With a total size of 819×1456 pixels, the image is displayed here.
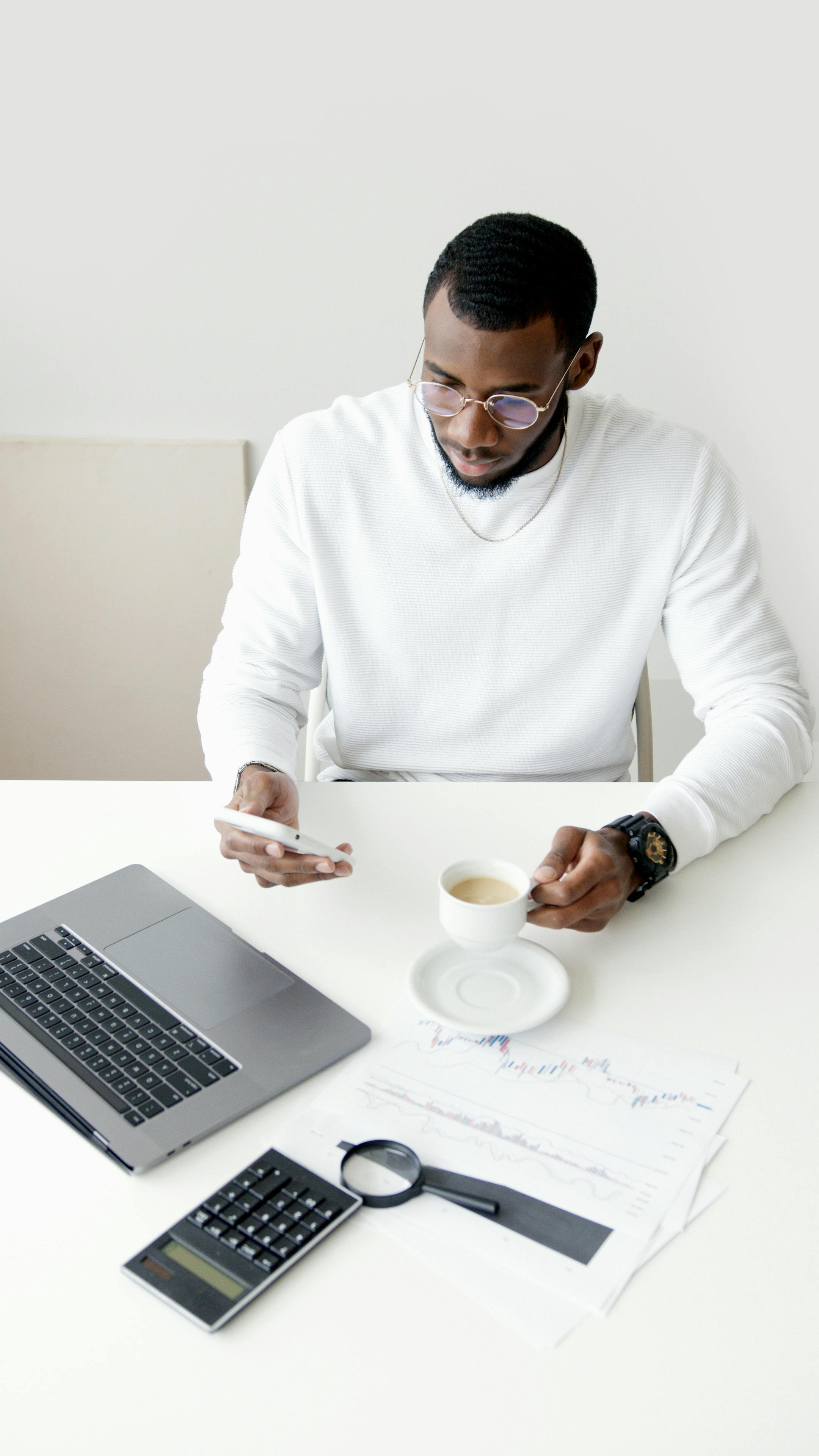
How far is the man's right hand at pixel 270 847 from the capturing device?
1151mm

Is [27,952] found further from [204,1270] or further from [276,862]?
[204,1270]

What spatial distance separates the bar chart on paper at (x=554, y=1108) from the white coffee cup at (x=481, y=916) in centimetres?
9

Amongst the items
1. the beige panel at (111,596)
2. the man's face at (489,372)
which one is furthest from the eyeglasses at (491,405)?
the beige panel at (111,596)

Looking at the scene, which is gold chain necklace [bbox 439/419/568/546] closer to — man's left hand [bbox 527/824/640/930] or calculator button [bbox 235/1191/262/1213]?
man's left hand [bbox 527/824/640/930]

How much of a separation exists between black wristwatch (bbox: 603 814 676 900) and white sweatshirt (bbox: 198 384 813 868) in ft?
1.17

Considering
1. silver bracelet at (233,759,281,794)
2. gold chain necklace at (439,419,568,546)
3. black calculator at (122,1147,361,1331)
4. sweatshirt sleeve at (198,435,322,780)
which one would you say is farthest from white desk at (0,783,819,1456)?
gold chain necklace at (439,419,568,546)

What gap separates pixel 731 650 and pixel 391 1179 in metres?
0.96

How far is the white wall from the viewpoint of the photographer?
2.21 m

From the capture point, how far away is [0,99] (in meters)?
2.25

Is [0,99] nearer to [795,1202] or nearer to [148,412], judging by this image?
[148,412]

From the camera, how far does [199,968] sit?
1104 millimetres

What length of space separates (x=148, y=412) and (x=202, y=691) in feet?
3.72

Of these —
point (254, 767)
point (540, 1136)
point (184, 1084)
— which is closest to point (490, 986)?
point (540, 1136)

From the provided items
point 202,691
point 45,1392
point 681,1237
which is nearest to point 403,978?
point 681,1237
